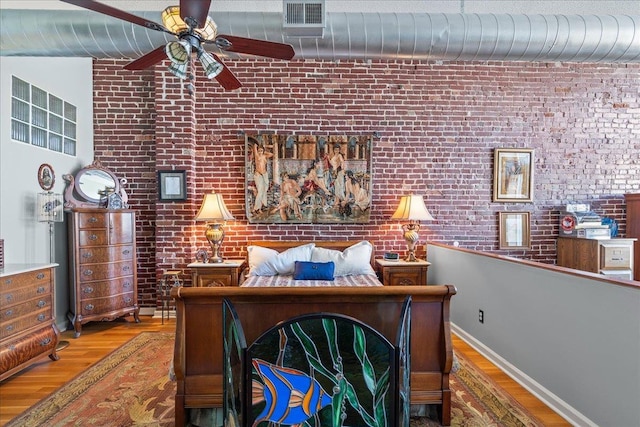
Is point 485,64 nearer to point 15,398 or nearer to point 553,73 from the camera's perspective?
point 553,73

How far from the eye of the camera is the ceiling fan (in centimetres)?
204

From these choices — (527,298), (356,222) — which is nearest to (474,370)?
(527,298)

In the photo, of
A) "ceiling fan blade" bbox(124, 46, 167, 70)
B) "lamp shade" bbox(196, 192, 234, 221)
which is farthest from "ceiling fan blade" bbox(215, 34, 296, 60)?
"lamp shade" bbox(196, 192, 234, 221)

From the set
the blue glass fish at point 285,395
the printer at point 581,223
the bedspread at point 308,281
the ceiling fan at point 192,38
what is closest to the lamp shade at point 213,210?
the bedspread at point 308,281

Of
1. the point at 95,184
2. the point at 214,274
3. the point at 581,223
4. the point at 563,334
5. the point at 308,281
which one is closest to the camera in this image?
the point at 563,334

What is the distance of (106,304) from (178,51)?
3.12 m

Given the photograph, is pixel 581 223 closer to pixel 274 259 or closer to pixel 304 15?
pixel 274 259

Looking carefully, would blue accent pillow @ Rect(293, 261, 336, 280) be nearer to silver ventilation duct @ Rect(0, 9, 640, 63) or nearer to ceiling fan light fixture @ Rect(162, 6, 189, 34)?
silver ventilation duct @ Rect(0, 9, 640, 63)

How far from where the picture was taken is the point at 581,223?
448 cm

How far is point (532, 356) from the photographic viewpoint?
2.68 m

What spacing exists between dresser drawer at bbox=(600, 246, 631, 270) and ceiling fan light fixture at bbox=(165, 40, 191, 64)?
4.91m

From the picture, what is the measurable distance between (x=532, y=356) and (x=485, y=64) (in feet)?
12.5

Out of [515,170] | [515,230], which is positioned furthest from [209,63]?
[515,230]

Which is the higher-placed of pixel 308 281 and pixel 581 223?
pixel 581 223
